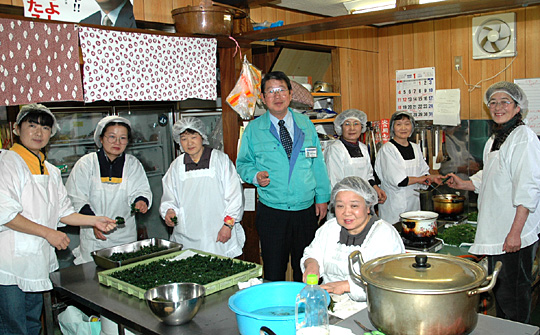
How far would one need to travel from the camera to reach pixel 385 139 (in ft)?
21.1

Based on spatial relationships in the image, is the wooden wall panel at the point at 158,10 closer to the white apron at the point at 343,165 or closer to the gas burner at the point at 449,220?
the white apron at the point at 343,165

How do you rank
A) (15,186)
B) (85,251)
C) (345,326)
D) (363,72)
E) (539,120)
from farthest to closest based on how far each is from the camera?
1. (363,72)
2. (539,120)
3. (85,251)
4. (15,186)
5. (345,326)

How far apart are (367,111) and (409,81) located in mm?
674

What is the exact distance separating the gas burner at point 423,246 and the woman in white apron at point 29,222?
198 centimetres

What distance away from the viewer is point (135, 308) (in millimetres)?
2346

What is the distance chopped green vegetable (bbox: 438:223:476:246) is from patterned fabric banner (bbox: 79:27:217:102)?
2.14m

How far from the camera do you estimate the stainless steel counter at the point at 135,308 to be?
2.09m

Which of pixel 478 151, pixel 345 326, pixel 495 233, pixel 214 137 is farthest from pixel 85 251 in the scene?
pixel 478 151

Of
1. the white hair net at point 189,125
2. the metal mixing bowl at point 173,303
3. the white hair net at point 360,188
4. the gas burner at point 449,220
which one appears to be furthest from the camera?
the gas burner at point 449,220

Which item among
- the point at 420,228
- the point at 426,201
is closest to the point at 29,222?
the point at 420,228

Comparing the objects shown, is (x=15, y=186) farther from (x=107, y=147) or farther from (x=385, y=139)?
(x=385, y=139)

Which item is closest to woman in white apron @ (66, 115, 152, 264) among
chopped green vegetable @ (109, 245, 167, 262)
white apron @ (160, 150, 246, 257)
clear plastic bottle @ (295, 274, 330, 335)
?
white apron @ (160, 150, 246, 257)

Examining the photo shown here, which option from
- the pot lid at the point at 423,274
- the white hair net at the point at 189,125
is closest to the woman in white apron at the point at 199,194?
the white hair net at the point at 189,125

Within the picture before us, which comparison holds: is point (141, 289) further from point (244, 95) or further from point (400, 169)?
point (400, 169)
